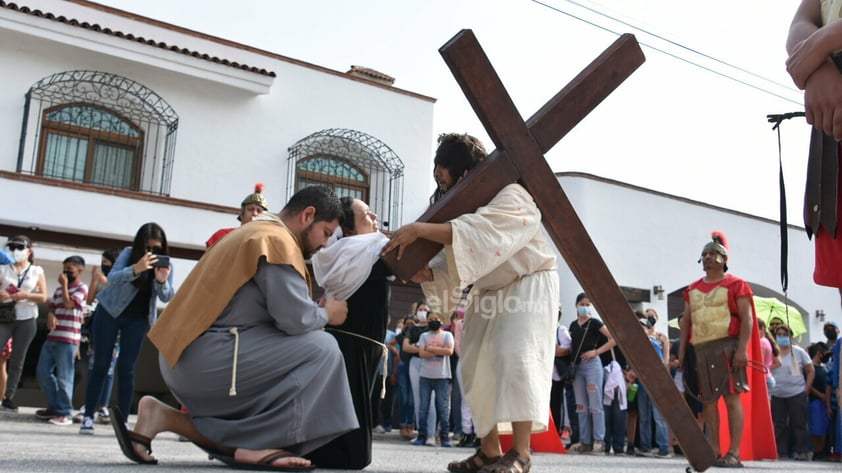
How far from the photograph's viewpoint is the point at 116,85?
15273mm

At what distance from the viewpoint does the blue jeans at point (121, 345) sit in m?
6.19

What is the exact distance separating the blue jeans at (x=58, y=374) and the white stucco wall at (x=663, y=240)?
11169 mm

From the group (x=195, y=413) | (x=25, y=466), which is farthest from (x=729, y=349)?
(x=25, y=466)

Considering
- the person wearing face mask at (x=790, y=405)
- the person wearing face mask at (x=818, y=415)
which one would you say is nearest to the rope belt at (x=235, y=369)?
the person wearing face mask at (x=790, y=405)

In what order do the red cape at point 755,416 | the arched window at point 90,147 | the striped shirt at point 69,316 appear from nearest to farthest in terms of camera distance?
the red cape at point 755,416, the striped shirt at point 69,316, the arched window at point 90,147

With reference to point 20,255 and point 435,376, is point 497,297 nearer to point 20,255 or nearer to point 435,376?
point 435,376

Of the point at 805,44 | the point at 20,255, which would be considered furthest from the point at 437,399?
the point at 805,44

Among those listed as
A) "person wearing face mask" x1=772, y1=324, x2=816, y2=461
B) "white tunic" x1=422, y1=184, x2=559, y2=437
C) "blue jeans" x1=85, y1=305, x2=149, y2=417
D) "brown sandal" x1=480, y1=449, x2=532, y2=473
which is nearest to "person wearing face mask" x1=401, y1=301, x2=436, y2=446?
"blue jeans" x1=85, y1=305, x2=149, y2=417

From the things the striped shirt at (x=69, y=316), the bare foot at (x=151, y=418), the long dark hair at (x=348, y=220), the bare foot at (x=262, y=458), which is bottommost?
the bare foot at (x=262, y=458)

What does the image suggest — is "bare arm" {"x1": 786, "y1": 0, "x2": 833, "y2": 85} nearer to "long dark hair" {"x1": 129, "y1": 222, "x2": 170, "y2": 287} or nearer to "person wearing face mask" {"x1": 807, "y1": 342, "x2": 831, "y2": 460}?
"long dark hair" {"x1": 129, "y1": 222, "x2": 170, "y2": 287}

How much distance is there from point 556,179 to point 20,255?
677 cm

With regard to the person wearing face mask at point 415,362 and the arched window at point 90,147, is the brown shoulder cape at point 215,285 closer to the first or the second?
the person wearing face mask at point 415,362

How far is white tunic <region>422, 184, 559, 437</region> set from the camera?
3.62m

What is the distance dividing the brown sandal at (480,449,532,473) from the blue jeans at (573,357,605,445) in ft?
19.4
